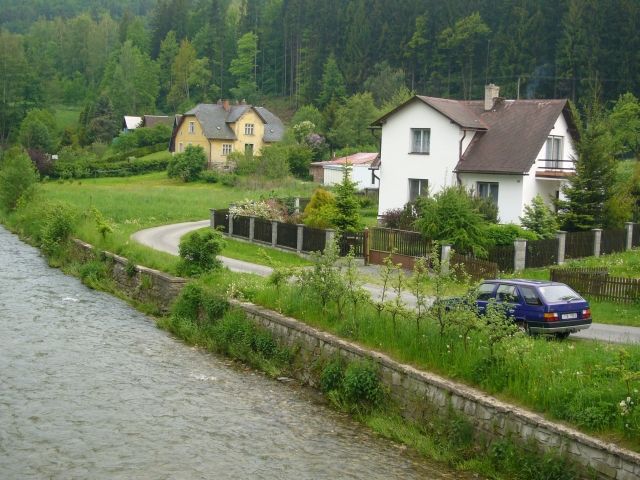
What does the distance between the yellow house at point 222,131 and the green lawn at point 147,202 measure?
6163 mm

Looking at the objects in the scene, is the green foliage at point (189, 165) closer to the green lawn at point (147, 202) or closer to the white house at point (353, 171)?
the green lawn at point (147, 202)

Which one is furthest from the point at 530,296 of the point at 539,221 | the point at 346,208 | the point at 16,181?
the point at 16,181

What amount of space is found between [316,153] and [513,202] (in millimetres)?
48733

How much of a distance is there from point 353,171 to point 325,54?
59.6 m

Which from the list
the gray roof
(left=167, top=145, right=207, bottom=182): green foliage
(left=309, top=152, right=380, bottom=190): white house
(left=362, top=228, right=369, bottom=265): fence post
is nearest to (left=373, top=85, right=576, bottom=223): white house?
(left=362, top=228, right=369, bottom=265): fence post

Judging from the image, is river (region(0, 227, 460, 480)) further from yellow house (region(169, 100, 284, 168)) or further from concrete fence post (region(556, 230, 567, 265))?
yellow house (region(169, 100, 284, 168))

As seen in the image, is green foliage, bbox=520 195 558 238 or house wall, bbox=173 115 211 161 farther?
house wall, bbox=173 115 211 161

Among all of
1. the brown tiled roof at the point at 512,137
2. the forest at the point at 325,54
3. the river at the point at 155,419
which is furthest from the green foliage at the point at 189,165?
the river at the point at 155,419

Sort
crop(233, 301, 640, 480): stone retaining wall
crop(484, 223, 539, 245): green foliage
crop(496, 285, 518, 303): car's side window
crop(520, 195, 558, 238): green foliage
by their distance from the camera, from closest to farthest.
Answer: crop(233, 301, 640, 480): stone retaining wall < crop(496, 285, 518, 303): car's side window < crop(484, 223, 539, 245): green foliage < crop(520, 195, 558, 238): green foliage

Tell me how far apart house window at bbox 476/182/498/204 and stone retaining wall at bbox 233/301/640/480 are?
22.2 meters

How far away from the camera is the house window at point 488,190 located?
3919 cm

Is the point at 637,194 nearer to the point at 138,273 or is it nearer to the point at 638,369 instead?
the point at 138,273

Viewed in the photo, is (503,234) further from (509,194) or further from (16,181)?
(16,181)

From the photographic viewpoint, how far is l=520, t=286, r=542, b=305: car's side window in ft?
62.5
